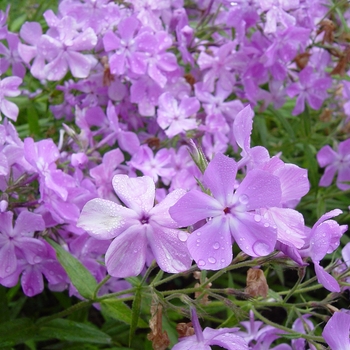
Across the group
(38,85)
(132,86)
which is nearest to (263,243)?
(132,86)

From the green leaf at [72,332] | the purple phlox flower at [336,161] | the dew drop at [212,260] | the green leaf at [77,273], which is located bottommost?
the green leaf at [72,332]

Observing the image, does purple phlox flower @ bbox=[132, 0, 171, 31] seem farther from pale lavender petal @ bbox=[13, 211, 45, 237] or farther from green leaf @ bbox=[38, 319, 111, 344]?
green leaf @ bbox=[38, 319, 111, 344]

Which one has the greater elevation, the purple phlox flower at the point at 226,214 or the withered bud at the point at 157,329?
the purple phlox flower at the point at 226,214

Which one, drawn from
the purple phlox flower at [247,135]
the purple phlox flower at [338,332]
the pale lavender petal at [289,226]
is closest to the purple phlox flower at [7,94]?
the purple phlox flower at [247,135]

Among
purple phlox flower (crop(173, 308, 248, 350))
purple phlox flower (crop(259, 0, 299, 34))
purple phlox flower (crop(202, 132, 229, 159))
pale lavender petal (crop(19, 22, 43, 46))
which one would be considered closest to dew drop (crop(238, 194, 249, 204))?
purple phlox flower (crop(173, 308, 248, 350))

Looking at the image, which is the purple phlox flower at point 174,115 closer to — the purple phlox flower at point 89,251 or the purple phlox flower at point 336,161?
the purple phlox flower at point 89,251

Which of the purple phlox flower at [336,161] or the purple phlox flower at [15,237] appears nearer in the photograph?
the purple phlox flower at [15,237]
